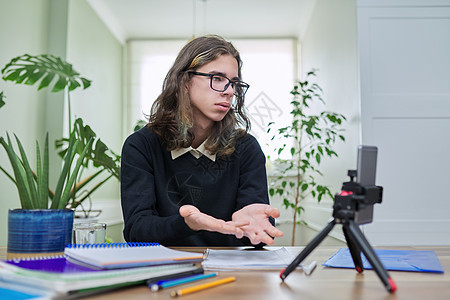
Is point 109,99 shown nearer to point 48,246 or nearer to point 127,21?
point 127,21

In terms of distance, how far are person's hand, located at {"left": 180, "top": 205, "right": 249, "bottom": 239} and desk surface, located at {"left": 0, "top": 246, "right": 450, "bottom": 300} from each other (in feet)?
0.39

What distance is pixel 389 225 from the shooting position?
263 cm

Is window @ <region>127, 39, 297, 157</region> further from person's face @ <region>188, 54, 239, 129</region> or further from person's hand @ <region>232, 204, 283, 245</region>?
person's hand @ <region>232, 204, 283, 245</region>

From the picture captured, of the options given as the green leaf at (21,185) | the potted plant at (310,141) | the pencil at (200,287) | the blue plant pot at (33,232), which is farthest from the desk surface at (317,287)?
the potted plant at (310,141)

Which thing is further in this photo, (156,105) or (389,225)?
(389,225)

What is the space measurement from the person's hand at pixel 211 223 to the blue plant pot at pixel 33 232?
0.84ft

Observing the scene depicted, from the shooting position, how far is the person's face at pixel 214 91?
57.1 inches

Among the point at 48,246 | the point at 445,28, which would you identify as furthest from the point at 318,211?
the point at 48,246

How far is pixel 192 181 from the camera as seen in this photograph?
5.00 ft

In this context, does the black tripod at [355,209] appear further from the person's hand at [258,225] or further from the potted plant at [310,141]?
the potted plant at [310,141]

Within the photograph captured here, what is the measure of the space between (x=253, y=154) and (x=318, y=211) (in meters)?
2.64

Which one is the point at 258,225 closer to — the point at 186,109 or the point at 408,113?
the point at 186,109

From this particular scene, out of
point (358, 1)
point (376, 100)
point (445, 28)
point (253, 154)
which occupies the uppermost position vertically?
point (358, 1)

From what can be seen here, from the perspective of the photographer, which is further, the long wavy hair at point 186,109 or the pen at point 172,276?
the long wavy hair at point 186,109
